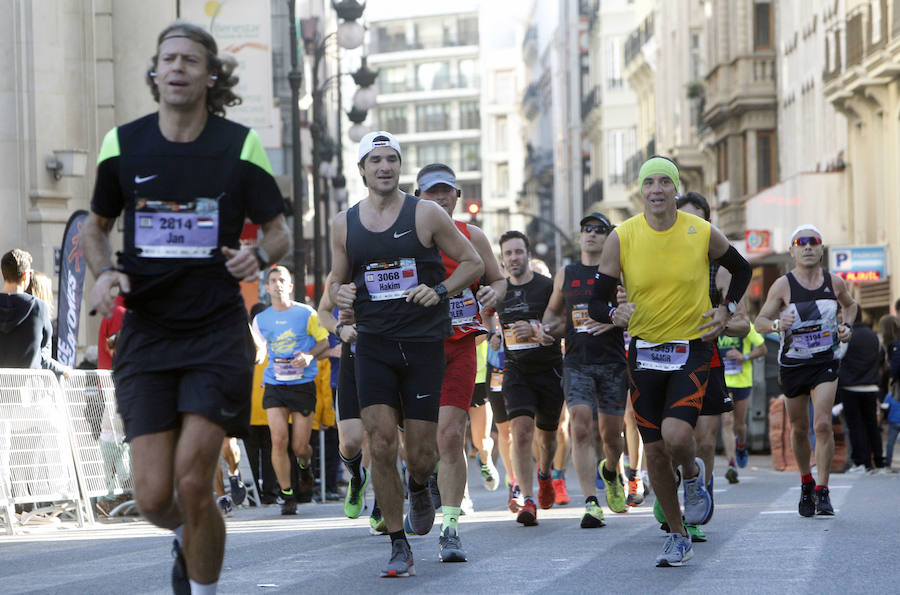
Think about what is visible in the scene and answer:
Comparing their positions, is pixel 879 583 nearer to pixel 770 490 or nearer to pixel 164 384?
pixel 164 384

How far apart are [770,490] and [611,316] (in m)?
8.07

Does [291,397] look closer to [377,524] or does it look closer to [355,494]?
[355,494]

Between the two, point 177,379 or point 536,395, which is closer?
point 177,379

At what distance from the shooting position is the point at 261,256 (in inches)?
269

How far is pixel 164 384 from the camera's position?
21.8 ft

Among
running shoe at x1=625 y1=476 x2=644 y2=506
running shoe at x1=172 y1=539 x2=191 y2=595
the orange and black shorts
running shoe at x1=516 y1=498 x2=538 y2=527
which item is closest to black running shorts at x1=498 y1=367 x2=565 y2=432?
running shoe at x1=516 y1=498 x2=538 y2=527

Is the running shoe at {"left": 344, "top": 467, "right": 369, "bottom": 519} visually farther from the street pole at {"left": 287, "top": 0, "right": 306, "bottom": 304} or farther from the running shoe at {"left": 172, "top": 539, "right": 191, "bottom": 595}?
the street pole at {"left": 287, "top": 0, "right": 306, "bottom": 304}

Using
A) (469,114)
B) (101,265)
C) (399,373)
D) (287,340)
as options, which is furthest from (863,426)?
(469,114)

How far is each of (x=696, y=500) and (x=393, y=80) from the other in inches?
6745

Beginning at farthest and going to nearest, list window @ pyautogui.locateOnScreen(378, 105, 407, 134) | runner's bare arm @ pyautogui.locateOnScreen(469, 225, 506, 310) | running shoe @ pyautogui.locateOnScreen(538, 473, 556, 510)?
window @ pyautogui.locateOnScreen(378, 105, 407, 134) → running shoe @ pyautogui.locateOnScreen(538, 473, 556, 510) → runner's bare arm @ pyautogui.locateOnScreen(469, 225, 506, 310)

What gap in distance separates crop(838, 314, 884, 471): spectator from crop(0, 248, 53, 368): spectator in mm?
10238

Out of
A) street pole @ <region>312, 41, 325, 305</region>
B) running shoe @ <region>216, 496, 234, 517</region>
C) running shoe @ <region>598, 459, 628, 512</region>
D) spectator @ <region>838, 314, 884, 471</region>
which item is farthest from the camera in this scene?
street pole @ <region>312, 41, 325, 305</region>

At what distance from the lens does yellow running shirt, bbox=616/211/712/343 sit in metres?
9.52

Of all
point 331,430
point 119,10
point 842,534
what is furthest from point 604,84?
point 842,534
